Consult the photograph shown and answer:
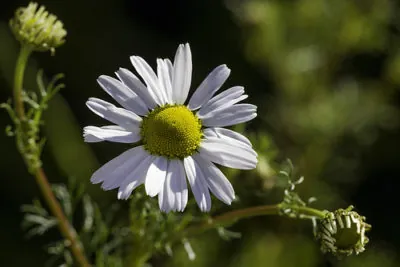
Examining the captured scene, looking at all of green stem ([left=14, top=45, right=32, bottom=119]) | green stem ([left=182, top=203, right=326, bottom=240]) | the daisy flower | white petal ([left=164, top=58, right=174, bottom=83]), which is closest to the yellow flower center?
the daisy flower

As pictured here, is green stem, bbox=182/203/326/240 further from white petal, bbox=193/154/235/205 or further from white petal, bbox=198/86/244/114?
white petal, bbox=198/86/244/114

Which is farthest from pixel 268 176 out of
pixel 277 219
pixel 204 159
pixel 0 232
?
pixel 0 232

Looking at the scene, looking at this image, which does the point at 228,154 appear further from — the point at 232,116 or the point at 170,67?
the point at 170,67

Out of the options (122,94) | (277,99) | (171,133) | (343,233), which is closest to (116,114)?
(122,94)

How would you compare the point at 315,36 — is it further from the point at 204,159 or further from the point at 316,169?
the point at 204,159

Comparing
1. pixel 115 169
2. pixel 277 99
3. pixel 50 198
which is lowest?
pixel 277 99

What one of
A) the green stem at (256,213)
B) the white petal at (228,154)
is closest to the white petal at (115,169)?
the white petal at (228,154)

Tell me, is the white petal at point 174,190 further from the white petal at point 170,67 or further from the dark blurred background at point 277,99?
the dark blurred background at point 277,99
